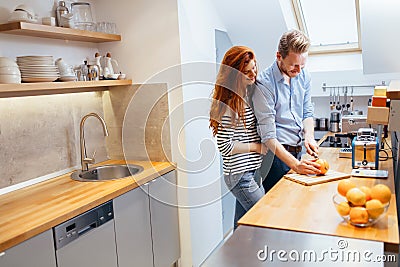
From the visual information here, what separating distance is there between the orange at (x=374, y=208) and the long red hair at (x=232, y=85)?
82cm

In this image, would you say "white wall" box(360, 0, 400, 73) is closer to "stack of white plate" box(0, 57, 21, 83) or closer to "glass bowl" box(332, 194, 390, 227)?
"glass bowl" box(332, 194, 390, 227)

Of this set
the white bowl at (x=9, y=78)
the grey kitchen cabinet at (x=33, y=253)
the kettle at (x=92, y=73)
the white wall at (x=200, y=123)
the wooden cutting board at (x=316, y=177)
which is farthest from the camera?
the white wall at (x=200, y=123)

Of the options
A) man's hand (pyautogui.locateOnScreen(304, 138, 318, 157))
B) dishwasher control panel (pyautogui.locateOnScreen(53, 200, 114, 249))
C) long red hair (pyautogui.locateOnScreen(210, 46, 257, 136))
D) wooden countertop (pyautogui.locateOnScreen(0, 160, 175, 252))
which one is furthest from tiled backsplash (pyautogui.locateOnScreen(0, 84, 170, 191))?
man's hand (pyautogui.locateOnScreen(304, 138, 318, 157))

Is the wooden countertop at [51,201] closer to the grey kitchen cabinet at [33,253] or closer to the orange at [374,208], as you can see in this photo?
the grey kitchen cabinet at [33,253]

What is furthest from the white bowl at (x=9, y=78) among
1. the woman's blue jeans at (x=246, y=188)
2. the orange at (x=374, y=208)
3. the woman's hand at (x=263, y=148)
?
the orange at (x=374, y=208)

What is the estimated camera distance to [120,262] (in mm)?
2254

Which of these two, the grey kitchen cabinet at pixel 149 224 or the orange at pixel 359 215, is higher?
the orange at pixel 359 215

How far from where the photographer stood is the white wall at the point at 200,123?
2.72m

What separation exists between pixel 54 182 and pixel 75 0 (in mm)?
1245

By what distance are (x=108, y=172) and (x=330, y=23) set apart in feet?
8.66

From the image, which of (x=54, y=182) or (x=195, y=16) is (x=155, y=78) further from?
(x=54, y=182)

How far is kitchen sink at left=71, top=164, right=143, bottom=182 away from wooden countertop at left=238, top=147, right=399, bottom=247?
3.90 ft

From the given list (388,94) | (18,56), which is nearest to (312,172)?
(388,94)

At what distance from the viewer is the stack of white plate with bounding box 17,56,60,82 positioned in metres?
2.11
